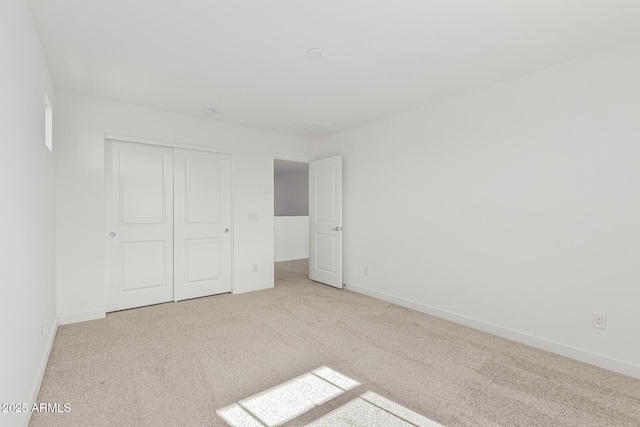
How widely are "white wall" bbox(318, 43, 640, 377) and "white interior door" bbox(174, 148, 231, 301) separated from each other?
2.28 m

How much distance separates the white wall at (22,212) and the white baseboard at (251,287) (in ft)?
7.29

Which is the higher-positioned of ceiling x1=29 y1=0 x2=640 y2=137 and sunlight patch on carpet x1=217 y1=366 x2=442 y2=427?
ceiling x1=29 y1=0 x2=640 y2=137

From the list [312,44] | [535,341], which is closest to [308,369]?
[535,341]

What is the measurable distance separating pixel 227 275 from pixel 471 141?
11.8 feet

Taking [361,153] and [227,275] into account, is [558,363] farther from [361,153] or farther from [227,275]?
[227,275]

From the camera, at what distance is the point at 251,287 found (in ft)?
15.3

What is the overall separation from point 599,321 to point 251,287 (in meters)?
3.93

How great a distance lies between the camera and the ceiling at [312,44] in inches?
76.6

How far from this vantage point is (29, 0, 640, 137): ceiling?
195 centimetres

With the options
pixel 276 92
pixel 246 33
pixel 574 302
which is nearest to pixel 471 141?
pixel 574 302

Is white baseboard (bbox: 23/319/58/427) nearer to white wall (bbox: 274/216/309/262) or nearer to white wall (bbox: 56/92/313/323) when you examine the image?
white wall (bbox: 56/92/313/323)

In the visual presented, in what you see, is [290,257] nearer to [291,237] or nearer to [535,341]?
[291,237]

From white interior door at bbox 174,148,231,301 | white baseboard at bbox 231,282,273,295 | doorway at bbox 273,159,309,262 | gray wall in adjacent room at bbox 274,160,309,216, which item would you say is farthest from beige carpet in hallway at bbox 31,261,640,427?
gray wall in adjacent room at bbox 274,160,309,216

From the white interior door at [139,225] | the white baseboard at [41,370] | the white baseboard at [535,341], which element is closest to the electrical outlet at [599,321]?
the white baseboard at [535,341]
